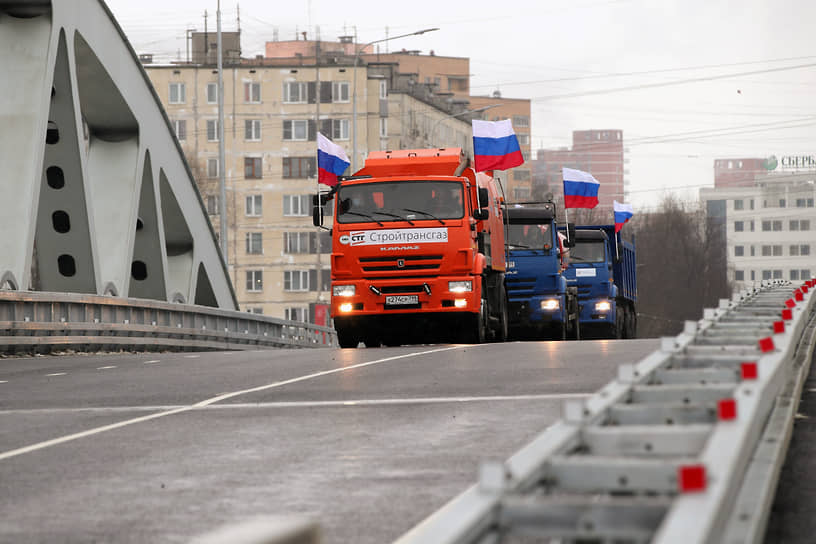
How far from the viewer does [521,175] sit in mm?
153000

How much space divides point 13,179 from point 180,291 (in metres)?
10.0

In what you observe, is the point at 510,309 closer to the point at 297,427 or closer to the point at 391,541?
the point at 297,427

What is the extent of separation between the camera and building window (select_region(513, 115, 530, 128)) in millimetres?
164375

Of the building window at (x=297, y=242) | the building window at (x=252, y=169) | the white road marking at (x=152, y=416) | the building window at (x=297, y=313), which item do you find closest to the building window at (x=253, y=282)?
the building window at (x=297, y=313)

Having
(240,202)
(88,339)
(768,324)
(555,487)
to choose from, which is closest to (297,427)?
(768,324)

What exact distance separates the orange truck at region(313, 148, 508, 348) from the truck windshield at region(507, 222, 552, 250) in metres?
7.62

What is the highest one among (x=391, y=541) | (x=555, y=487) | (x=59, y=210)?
(x=59, y=210)

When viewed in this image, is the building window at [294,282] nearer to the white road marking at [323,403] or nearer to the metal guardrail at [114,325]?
the metal guardrail at [114,325]

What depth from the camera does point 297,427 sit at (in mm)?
9945

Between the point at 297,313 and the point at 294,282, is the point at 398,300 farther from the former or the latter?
the point at 294,282

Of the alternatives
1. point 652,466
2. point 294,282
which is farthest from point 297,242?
point 652,466

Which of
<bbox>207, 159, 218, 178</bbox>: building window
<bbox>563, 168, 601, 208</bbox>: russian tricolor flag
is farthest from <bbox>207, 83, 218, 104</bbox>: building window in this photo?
<bbox>563, 168, 601, 208</bbox>: russian tricolor flag

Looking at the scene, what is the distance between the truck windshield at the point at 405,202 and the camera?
23594 millimetres

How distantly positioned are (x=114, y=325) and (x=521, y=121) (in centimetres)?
14341
